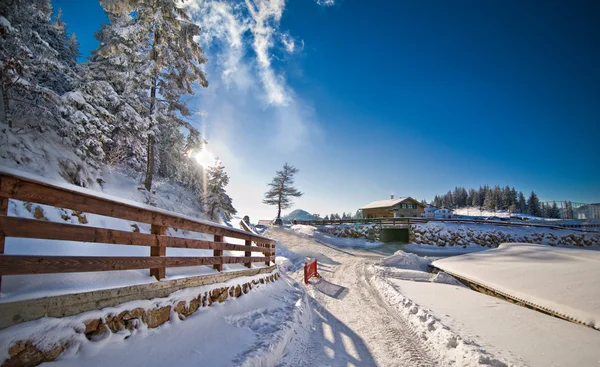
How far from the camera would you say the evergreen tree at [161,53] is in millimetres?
11766

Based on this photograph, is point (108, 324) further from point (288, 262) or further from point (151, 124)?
point (288, 262)

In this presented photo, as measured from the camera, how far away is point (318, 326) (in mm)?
6824

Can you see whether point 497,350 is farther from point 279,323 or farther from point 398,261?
point 398,261

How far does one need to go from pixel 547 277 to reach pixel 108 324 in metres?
11.4

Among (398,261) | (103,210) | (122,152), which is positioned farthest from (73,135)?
(398,261)

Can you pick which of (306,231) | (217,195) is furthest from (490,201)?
(217,195)

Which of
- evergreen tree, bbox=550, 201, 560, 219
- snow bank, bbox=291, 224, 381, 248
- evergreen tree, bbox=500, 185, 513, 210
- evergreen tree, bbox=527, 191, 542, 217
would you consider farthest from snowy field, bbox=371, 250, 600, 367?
evergreen tree, bbox=550, 201, 560, 219

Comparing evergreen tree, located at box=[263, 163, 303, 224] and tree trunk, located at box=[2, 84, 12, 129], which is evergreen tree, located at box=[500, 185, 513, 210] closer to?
evergreen tree, located at box=[263, 163, 303, 224]

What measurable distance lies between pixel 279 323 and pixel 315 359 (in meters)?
1.08

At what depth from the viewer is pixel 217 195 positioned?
87.9ft

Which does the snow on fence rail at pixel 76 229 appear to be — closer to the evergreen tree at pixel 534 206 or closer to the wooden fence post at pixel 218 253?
the wooden fence post at pixel 218 253

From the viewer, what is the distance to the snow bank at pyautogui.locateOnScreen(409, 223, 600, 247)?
2741 centimetres

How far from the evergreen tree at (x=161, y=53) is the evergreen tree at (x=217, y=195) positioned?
43.3ft

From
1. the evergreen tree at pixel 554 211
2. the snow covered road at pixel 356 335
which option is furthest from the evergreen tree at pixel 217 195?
the evergreen tree at pixel 554 211
